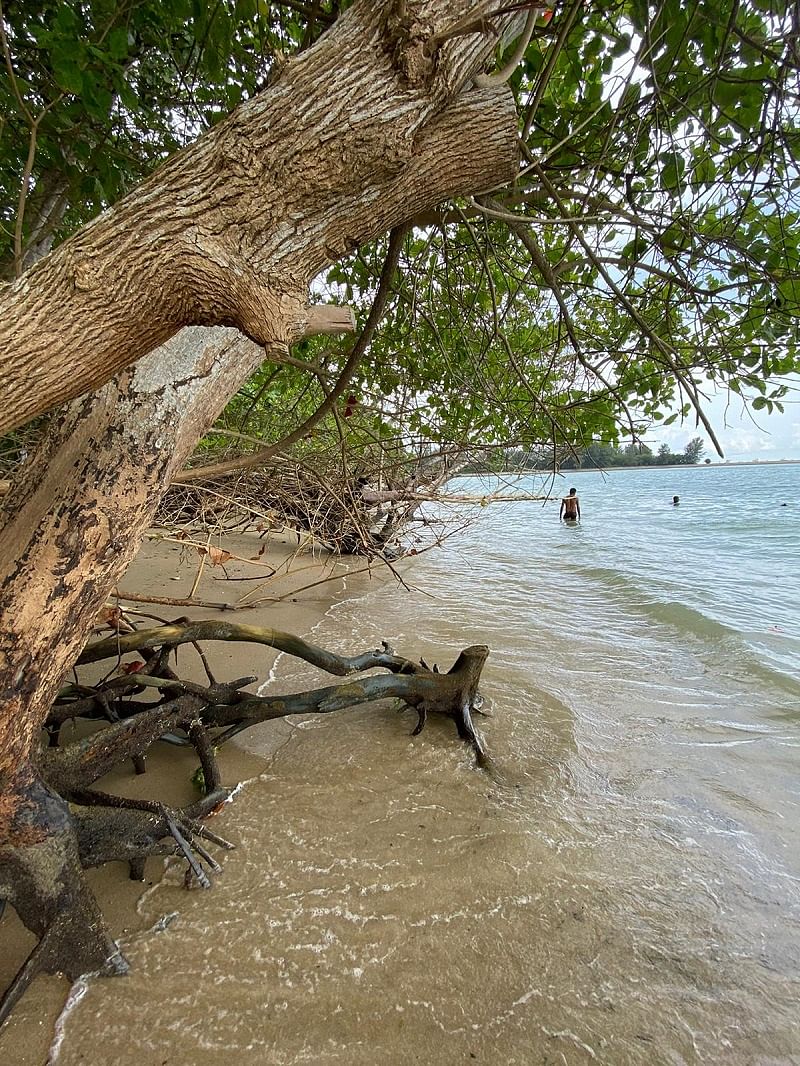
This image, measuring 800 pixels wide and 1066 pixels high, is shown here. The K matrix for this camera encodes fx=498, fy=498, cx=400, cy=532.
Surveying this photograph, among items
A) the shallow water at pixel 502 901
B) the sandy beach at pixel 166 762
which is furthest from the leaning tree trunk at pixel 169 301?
the shallow water at pixel 502 901

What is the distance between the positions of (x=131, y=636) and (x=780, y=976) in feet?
9.72

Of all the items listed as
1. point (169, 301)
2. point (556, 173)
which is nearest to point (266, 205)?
point (169, 301)

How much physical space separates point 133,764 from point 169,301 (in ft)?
7.73

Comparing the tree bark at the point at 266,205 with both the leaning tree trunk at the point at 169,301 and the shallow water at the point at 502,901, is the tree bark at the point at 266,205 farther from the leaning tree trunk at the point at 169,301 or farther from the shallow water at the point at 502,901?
the shallow water at the point at 502,901

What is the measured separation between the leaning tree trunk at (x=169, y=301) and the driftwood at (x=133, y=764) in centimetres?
1

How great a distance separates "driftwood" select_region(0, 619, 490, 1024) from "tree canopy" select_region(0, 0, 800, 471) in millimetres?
1610

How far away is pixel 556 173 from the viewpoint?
8.70ft

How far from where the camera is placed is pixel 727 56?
2.01m

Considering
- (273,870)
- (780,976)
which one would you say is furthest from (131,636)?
(780,976)

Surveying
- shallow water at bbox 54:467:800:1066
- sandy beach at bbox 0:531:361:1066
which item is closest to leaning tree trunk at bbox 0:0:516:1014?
sandy beach at bbox 0:531:361:1066

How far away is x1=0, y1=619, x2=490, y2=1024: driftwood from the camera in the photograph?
1494 mm

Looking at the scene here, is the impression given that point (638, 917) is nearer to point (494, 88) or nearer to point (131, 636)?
point (131, 636)

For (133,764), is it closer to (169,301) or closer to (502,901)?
(502,901)

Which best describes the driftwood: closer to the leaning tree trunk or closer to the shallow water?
the leaning tree trunk
